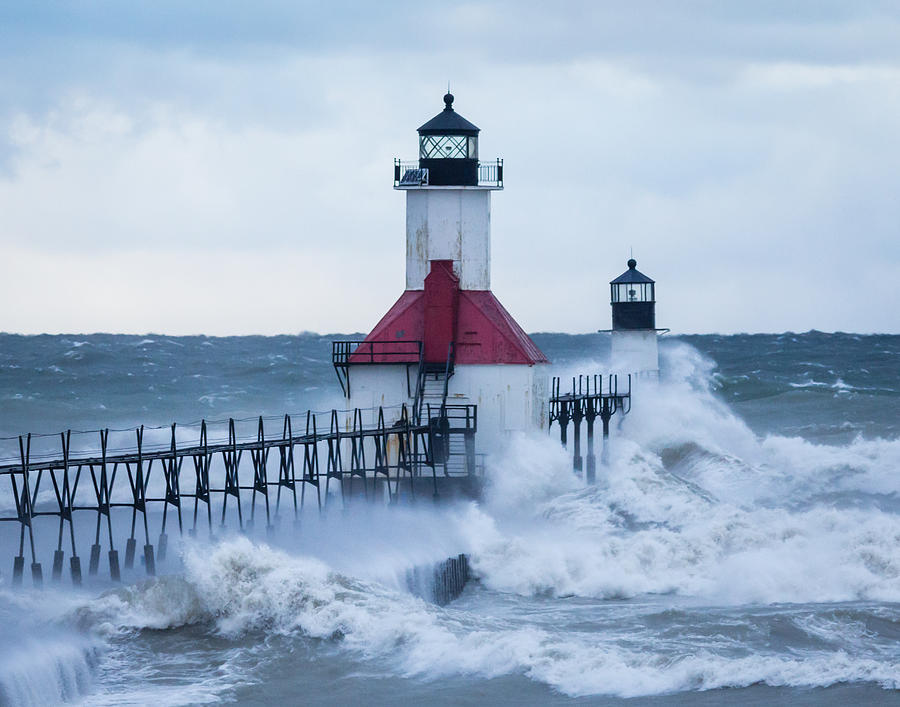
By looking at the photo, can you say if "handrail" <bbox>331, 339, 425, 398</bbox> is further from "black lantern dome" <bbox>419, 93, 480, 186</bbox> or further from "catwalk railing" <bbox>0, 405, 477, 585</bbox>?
"black lantern dome" <bbox>419, 93, 480, 186</bbox>

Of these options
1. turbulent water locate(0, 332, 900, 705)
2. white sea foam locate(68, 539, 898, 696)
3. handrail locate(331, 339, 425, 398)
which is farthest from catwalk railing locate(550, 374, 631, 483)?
white sea foam locate(68, 539, 898, 696)

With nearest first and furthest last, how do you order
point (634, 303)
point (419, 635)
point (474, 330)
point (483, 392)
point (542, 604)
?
1. point (419, 635)
2. point (542, 604)
3. point (483, 392)
4. point (474, 330)
5. point (634, 303)

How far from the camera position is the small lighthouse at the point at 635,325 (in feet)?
136

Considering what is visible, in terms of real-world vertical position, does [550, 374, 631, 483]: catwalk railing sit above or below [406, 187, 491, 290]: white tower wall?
below

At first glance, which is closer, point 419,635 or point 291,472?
point 419,635

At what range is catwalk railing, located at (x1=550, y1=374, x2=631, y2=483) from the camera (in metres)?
37.0

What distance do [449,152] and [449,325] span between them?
3940mm

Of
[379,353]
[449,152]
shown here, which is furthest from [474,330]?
[449,152]

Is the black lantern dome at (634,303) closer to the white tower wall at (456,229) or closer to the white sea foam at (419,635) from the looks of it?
the white tower wall at (456,229)

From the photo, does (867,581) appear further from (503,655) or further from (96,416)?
(96,416)

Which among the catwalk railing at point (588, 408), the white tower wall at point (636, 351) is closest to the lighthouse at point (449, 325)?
the catwalk railing at point (588, 408)

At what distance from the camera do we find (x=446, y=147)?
1292 inches

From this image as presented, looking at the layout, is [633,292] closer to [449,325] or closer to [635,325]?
[635,325]

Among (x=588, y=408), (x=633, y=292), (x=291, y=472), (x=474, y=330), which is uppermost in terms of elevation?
(x=633, y=292)
